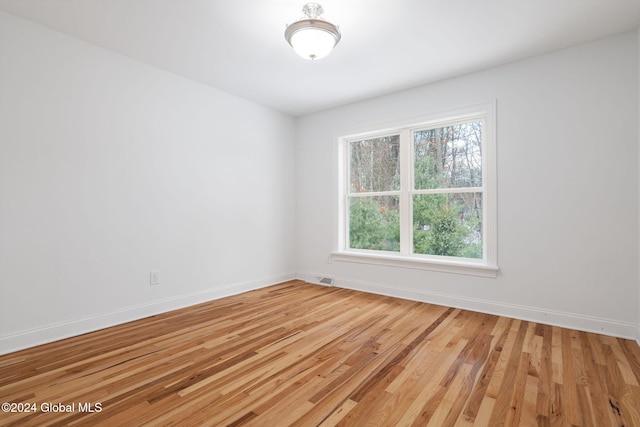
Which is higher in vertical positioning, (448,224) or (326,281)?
(448,224)

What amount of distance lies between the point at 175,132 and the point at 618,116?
4305 mm

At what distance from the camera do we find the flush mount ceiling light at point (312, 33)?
2338mm

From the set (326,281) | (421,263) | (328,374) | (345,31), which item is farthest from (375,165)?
(328,374)

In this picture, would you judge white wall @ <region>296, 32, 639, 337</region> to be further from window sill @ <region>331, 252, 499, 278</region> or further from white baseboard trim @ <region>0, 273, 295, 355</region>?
white baseboard trim @ <region>0, 273, 295, 355</region>

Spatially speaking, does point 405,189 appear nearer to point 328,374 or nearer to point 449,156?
point 449,156

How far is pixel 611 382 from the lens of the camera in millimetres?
1995

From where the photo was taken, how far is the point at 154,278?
11.1 ft

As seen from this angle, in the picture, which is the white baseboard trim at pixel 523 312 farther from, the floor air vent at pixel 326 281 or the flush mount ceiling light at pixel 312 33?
the flush mount ceiling light at pixel 312 33

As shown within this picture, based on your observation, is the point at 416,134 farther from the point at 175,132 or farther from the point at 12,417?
the point at 12,417

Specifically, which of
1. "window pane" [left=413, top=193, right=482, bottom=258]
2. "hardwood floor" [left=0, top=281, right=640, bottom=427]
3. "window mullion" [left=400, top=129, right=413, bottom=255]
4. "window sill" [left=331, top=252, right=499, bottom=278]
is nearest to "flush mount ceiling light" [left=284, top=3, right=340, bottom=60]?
"window mullion" [left=400, top=129, right=413, bottom=255]

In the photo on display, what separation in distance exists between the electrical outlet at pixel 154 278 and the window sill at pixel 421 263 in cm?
230

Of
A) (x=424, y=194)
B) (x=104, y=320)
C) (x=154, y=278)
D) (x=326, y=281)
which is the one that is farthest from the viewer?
(x=326, y=281)

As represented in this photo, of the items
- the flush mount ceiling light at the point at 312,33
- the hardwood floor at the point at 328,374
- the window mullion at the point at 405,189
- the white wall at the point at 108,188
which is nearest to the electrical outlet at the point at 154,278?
the white wall at the point at 108,188

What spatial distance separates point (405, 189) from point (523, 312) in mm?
1854
